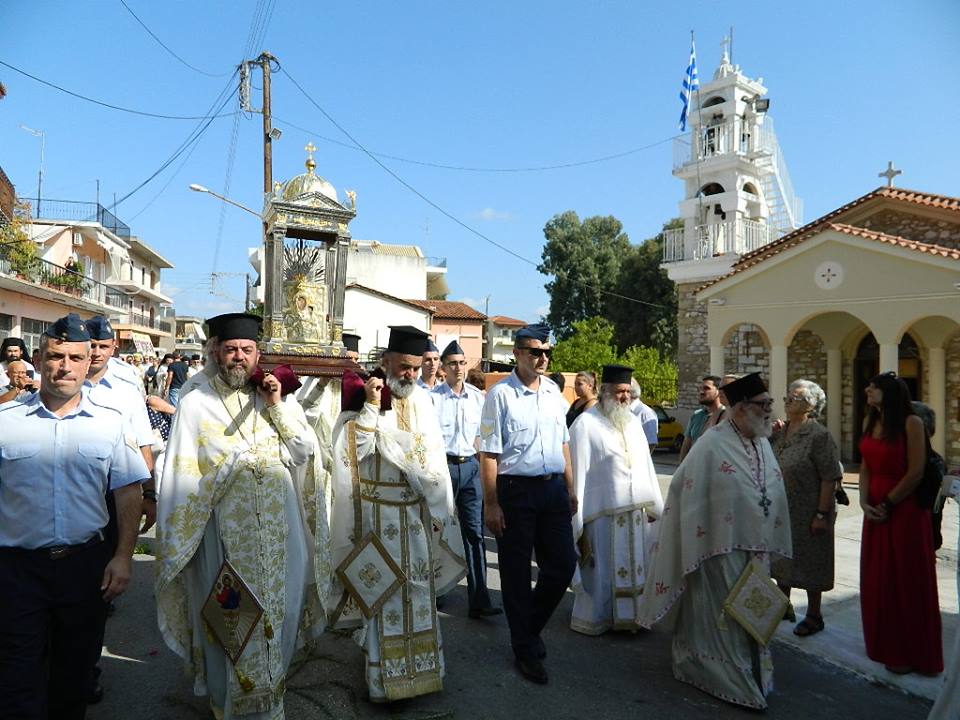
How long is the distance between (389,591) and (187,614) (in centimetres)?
104

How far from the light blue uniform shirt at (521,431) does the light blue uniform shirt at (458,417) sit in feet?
4.98

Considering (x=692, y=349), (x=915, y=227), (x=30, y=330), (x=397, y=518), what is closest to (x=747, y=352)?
(x=692, y=349)

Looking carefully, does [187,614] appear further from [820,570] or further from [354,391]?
[820,570]

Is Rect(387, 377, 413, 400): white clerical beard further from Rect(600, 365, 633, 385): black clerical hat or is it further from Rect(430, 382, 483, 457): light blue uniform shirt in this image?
Rect(600, 365, 633, 385): black clerical hat

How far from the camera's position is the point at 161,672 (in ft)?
14.1

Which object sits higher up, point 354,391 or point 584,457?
point 354,391

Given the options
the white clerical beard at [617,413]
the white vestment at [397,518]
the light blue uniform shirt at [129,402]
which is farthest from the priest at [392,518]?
the white clerical beard at [617,413]

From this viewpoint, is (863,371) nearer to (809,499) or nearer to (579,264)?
(809,499)

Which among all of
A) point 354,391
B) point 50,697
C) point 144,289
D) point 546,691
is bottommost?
point 546,691

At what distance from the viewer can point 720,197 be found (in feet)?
72.0

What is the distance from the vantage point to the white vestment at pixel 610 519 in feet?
17.4

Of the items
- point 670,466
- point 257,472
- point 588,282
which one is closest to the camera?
point 257,472

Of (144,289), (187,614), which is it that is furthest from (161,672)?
(144,289)

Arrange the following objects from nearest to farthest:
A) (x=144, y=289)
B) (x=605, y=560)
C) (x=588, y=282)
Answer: (x=605, y=560) < (x=588, y=282) < (x=144, y=289)
